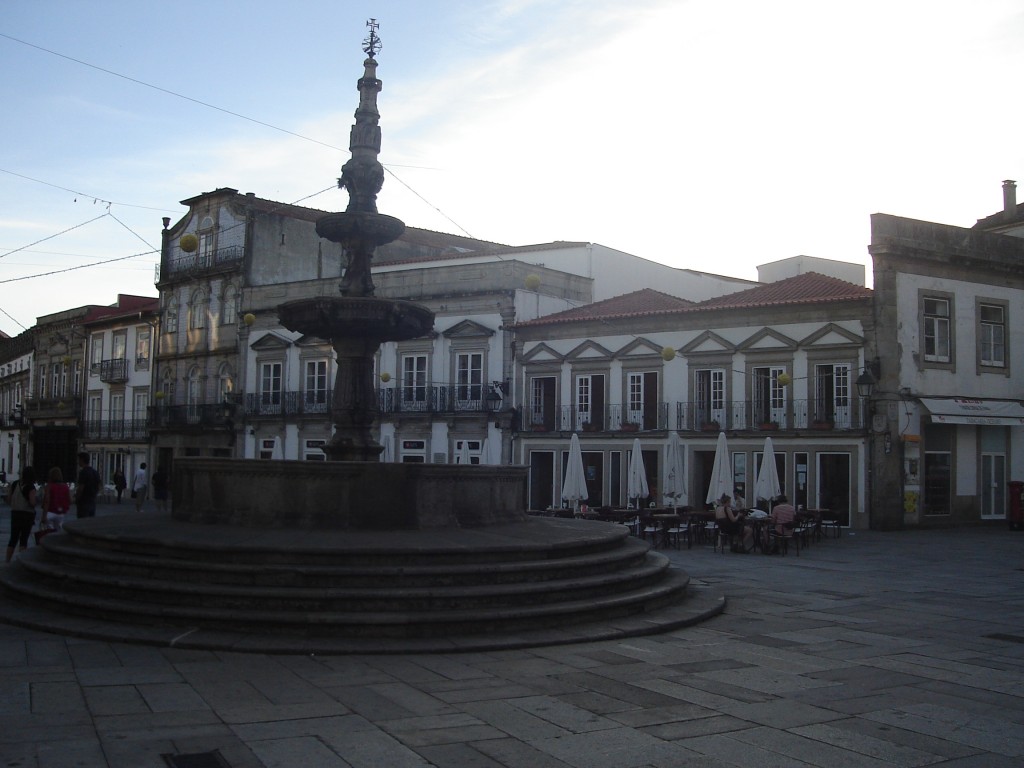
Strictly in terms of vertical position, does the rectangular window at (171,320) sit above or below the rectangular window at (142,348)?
above

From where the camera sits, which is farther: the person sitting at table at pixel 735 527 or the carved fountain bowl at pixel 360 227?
the person sitting at table at pixel 735 527

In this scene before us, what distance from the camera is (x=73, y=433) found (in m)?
52.7

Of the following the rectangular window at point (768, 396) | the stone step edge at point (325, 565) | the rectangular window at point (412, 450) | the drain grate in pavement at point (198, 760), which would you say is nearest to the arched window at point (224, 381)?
the rectangular window at point (412, 450)

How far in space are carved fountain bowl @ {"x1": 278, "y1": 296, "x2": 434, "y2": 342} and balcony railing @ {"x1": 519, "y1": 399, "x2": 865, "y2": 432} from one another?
699 inches

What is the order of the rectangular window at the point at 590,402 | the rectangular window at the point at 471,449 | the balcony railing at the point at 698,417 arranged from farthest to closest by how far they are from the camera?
the rectangular window at the point at 471,449, the rectangular window at the point at 590,402, the balcony railing at the point at 698,417

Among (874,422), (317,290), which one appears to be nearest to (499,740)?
(874,422)

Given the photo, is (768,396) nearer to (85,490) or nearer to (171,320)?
(85,490)

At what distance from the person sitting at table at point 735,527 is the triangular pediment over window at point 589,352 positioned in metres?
14.2

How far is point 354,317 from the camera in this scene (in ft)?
45.0

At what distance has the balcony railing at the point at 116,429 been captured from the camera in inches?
1889

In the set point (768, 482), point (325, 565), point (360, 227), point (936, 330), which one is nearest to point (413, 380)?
point (768, 482)

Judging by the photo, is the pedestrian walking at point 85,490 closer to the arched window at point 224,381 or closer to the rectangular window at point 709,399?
the rectangular window at point 709,399

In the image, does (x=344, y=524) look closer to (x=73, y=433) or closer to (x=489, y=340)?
(x=489, y=340)

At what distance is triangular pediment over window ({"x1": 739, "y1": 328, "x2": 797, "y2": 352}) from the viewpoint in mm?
29703
